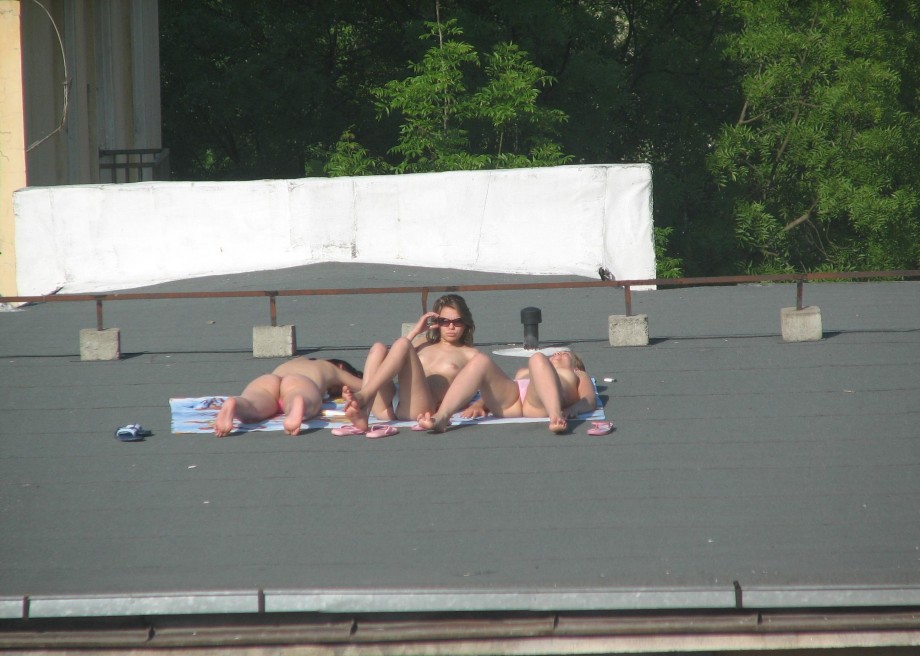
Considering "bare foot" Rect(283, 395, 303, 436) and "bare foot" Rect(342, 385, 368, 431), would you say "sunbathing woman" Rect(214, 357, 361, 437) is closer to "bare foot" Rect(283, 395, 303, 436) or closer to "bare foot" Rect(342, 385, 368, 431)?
"bare foot" Rect(283, 395, 303, 436)

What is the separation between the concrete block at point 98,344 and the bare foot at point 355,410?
8.65ft

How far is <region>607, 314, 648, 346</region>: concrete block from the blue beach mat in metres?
1.41

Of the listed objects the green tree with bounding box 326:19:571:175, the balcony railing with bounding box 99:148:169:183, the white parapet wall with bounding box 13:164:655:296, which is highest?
the green tree with bounding box 326:19:571:175

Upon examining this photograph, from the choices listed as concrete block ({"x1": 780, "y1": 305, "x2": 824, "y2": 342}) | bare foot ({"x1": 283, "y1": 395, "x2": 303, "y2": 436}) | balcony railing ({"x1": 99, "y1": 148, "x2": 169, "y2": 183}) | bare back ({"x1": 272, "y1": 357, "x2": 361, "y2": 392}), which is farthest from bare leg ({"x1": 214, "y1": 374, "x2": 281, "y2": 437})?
balcony railing ({"x1": 99, "y1": 148, "x2": 169, "y2": 183})

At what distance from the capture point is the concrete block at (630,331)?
7.82 m

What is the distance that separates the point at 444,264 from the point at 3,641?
816 centimetres

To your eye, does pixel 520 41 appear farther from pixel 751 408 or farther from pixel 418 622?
pixel 418 622

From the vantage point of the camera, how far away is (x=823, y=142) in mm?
19797

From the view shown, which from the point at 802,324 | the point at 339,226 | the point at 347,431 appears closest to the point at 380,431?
the point at 347,431

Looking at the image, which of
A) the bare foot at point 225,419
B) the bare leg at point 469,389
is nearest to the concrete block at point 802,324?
the bare leg at point 469,389

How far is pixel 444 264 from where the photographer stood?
461 inches

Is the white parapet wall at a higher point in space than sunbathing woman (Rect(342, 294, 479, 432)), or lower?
higher

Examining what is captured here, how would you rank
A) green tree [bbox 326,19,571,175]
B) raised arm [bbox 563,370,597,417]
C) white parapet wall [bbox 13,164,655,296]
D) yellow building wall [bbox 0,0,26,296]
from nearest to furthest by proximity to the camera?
raised arm [bbox 563,370,597,417] < white parapet wall [bbox 13,164,655,296] < yellow building wall [bbox 0,0,26,296] < green tree [bbox 326,19,571,175]

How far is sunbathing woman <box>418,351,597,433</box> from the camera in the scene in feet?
→ 19.5
